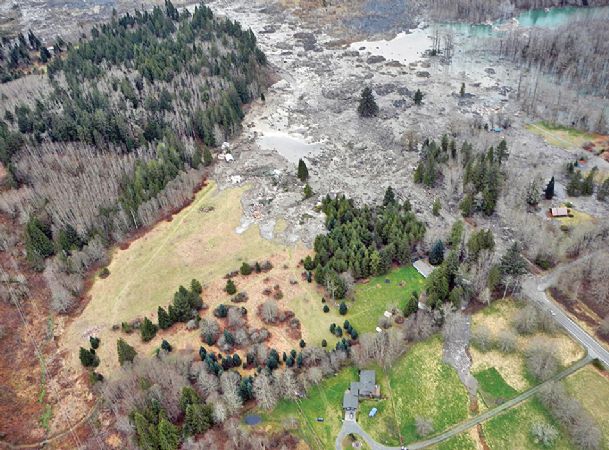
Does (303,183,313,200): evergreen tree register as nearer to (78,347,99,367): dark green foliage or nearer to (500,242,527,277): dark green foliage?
(500,242,527,277): dark green foliage

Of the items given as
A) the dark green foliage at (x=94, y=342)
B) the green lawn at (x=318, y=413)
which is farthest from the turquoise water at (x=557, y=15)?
the dark green foliage at (x=94, y=342)

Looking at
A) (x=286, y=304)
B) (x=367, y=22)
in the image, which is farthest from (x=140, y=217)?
(x=367, y=22)

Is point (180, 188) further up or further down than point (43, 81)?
further down

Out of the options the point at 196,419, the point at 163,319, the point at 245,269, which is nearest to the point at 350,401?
the point at 196,419

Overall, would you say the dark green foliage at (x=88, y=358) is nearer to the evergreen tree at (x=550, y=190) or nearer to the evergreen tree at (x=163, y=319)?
the evergreen tree at (x=163, y=319)

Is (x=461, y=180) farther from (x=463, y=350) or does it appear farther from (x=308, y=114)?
(x=308, y=114)

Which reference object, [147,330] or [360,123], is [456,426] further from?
[360,123]
